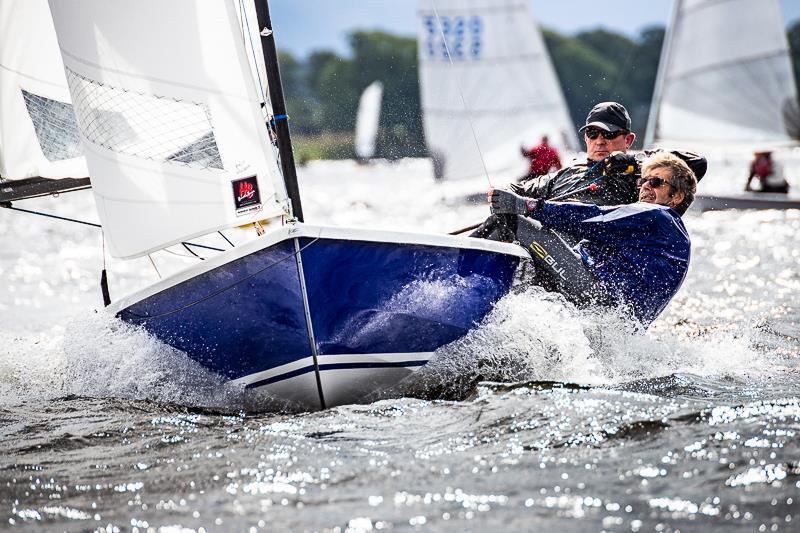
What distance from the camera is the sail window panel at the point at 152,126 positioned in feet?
13.5

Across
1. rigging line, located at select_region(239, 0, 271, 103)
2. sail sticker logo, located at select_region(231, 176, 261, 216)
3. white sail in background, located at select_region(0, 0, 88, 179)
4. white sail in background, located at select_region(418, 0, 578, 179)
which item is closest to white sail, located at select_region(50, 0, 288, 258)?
sail sticker logo, located at select_region(231, 176, 261, 216)

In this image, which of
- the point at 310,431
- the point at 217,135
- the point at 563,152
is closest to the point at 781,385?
the point at 310,431

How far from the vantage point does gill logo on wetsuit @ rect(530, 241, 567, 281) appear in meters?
4.36

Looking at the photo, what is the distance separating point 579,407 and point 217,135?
1.99 metres

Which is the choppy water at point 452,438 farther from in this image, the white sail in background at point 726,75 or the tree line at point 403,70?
the tree line at point 403,70

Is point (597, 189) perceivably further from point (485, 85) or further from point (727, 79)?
point (727, 79)

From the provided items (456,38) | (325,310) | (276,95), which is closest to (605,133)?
(276,95)

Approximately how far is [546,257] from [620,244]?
14.0 inches

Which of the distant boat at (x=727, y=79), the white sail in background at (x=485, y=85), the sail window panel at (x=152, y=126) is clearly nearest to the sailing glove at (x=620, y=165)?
the sail window panel at (x=152, y=126)

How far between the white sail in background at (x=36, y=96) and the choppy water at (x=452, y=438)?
117 cm

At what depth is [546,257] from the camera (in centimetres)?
439

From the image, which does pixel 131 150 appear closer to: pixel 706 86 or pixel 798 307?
pixel 798 307

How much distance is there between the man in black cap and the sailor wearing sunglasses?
0.93 ft

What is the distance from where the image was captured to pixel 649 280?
4395 millimetres
